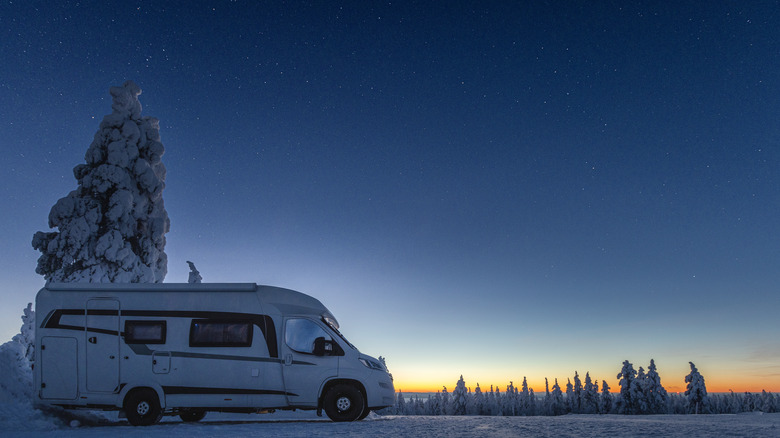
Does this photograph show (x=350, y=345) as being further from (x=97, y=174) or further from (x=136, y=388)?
(x=97, y=174)

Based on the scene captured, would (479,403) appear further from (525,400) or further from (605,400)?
(605,400)

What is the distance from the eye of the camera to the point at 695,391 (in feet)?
209

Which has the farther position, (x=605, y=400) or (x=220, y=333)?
(x=605, y=400)

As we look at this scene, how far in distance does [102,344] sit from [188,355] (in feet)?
6.96

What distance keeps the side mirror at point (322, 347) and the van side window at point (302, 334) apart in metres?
0.11

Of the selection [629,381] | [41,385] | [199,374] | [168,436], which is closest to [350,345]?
[199,374]

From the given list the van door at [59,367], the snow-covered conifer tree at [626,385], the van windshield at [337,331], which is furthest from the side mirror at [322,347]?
the snow-covered conifer tree at [626,385]

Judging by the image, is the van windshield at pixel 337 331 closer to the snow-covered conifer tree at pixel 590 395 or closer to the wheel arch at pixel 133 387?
the wheel arch at pixel 133 387

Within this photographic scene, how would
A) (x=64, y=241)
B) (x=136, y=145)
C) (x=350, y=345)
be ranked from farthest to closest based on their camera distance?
(x=136, y=145), (x=64, y=241), (x=350, y=345)

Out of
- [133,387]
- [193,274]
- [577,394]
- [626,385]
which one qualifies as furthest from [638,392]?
[133,387]

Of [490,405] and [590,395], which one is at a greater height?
[590,395]

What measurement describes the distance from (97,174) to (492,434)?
76.8 feet

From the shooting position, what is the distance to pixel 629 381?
67375mm

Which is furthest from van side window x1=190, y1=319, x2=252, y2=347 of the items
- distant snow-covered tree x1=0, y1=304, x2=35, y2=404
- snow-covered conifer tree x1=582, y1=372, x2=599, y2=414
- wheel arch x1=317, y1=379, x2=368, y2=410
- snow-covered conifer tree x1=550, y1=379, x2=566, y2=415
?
snow-covered conifer tree x1=550, y1=379, x2=566, y2=415
